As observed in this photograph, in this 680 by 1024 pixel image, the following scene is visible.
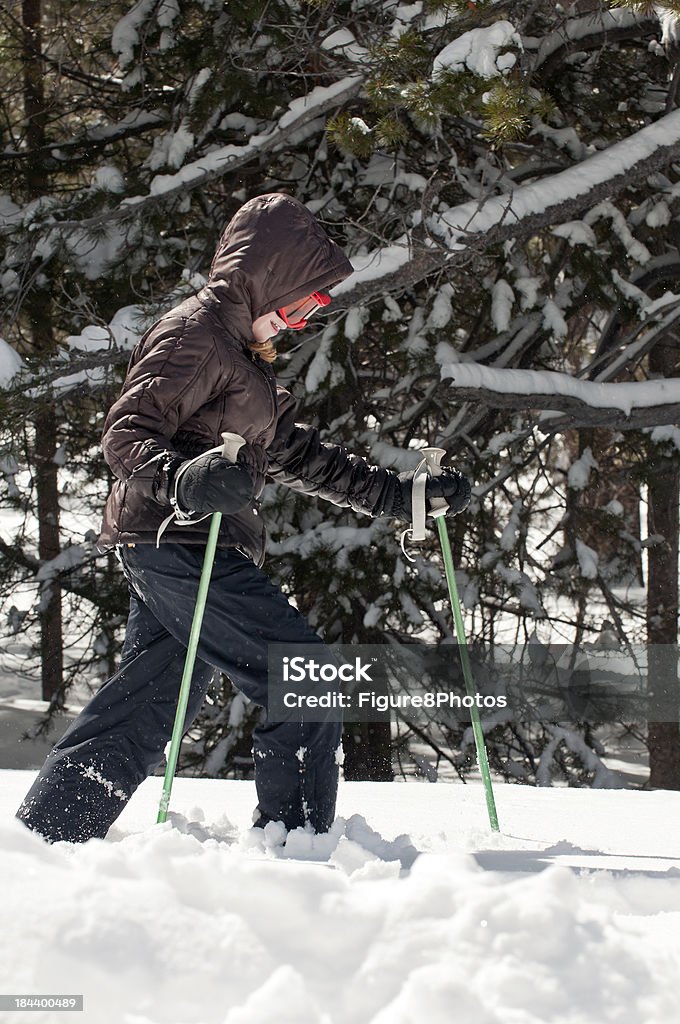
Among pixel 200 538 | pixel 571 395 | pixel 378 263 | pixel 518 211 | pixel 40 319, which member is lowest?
pixel 200 538

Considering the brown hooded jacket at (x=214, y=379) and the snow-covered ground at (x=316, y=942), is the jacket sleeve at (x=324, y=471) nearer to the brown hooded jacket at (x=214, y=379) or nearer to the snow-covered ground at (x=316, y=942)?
the brown hooded jacket at (x=214, y=379)

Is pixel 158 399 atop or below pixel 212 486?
atop

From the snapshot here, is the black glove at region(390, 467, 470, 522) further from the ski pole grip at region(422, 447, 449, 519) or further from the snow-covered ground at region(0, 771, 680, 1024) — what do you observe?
the snow-covered ground at region(0, 771, 680, 1024)

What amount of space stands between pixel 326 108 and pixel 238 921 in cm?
453

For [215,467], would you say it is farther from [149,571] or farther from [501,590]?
[501,590]

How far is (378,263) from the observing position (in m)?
4.81

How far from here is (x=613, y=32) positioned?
554 cm

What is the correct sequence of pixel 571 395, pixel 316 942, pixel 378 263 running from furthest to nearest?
pixel 571 395 < pixel 378 263 < pixel 316 942

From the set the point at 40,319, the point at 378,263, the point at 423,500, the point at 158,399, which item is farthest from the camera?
the point at 40,319

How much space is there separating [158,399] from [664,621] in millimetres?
6285

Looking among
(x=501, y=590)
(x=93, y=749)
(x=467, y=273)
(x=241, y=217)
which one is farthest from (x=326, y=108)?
(x=93, y=749)
